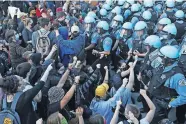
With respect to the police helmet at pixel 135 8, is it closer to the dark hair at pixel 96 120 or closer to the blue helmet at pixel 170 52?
the blue helmet at pixel 170 52

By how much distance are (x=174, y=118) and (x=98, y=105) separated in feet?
7.57

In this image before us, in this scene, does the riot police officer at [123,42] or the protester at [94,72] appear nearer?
the protester at [94,72]

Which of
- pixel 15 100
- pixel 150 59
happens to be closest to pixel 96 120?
pixel 15 100

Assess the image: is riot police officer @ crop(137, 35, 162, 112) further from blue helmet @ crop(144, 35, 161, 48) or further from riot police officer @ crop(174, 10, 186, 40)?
riot police officer @ crop(174, 10, 186, 40)

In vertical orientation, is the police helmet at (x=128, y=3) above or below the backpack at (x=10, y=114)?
above

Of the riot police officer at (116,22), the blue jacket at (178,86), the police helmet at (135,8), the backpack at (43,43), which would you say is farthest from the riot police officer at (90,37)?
the blue jacket at (178,86)

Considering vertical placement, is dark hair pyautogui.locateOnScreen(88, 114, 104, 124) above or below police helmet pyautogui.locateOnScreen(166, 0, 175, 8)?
below

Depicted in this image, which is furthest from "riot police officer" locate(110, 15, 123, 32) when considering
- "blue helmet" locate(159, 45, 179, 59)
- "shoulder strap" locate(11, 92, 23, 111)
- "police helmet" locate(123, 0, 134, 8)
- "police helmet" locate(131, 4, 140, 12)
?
"shoulder strap" locate(11, 92, 23, 111)

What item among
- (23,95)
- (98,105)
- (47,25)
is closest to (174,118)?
(98,105)

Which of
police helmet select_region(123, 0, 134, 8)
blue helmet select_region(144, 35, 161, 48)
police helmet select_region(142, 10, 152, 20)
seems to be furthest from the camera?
police helmet select_region(123, 0, 134, 8)

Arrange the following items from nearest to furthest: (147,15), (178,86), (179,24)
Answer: (178,86), (179,24), (147,15)

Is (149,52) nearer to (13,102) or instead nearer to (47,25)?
(47,25)

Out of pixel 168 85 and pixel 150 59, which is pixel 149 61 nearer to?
pixel 150 59

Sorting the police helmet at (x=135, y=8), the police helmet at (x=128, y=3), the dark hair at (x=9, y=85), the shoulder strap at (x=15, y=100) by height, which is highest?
the police helmet at (x=128, y=3)
